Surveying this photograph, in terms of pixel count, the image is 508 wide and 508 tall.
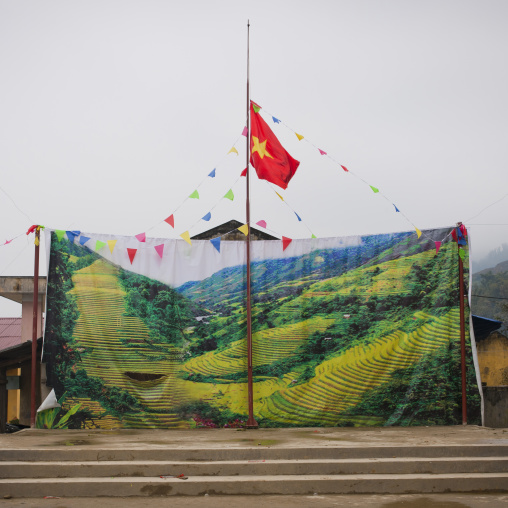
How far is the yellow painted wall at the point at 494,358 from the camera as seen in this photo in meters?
17.9

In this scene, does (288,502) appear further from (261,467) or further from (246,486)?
(261,467)

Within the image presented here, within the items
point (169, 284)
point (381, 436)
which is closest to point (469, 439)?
point (381, 436)

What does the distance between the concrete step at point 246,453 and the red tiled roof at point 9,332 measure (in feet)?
42.7

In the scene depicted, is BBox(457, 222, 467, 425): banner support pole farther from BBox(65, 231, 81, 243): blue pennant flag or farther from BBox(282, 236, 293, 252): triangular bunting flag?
BBox(65, 231, 81, 243): blue pennant flag

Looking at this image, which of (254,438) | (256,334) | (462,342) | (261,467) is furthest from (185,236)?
(462,342)

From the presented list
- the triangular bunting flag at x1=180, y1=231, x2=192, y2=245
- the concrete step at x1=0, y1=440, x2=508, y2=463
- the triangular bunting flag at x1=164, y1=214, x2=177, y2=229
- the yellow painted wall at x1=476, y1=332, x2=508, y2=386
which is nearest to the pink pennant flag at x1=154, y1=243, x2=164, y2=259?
the triangular bunting flag at x1=180, y1=231, x2=192, y2=245

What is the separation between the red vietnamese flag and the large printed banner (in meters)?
1.16

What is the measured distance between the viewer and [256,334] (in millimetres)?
9023

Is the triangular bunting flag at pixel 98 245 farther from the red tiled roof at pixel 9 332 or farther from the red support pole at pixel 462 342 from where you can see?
the red tiled roof at pixel 9 332

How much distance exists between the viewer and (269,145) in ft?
30.1

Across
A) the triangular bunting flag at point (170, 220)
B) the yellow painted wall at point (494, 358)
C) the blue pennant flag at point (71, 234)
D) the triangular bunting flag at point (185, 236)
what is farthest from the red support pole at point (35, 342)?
the yellow painted wall at point (494, 358)

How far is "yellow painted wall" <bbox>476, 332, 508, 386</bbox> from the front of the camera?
17922mm

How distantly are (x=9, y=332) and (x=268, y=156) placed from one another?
1389cm

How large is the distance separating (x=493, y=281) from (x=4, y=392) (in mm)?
33599
